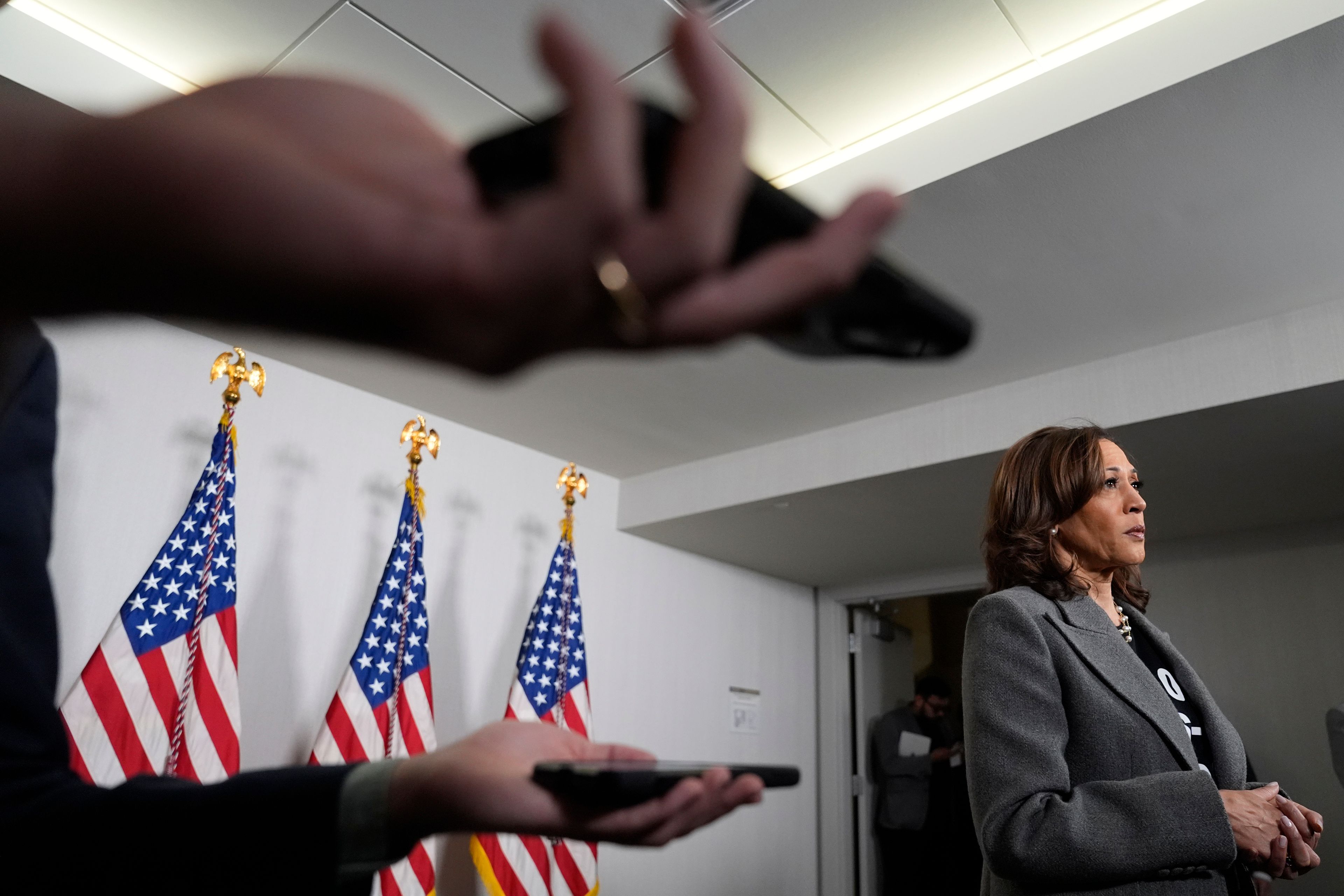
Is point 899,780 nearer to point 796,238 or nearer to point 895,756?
point 895,756

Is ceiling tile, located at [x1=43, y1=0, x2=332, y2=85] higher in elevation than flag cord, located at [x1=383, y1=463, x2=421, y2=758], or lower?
higher

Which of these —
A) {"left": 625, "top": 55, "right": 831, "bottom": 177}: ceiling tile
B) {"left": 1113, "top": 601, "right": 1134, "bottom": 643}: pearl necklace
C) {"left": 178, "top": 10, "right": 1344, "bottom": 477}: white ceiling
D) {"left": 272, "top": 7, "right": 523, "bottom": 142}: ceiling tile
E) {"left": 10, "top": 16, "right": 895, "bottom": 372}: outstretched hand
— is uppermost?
{"left": 272, "top": 7, "right": 523, "bottom": 142}: ceiling tile

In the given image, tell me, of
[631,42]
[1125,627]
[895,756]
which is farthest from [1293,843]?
[895,756]

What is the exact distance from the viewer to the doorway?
4.53m

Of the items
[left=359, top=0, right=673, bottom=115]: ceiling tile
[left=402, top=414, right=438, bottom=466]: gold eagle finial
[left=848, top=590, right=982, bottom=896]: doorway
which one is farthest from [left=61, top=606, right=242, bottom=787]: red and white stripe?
[left=848, top=590, right=982, bottom=896]: doorway

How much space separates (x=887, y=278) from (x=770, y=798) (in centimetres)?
437

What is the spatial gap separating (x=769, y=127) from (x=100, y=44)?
4.94 feet

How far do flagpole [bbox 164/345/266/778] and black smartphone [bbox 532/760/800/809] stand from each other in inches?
80.6

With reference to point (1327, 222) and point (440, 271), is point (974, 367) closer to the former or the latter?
point (1327, 222)

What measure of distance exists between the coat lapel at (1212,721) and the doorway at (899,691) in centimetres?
291

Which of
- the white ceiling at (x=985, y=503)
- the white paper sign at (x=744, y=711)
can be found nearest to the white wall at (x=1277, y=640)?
the white ceiling at (x=985, y=503)

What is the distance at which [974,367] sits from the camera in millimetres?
2967

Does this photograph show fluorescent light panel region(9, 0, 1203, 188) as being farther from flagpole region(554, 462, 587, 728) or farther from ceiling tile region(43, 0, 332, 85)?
flagpole region(554, 462, 587, 728)

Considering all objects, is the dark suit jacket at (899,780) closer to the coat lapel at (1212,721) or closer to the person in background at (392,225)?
the coat lapel at (1212,721)
